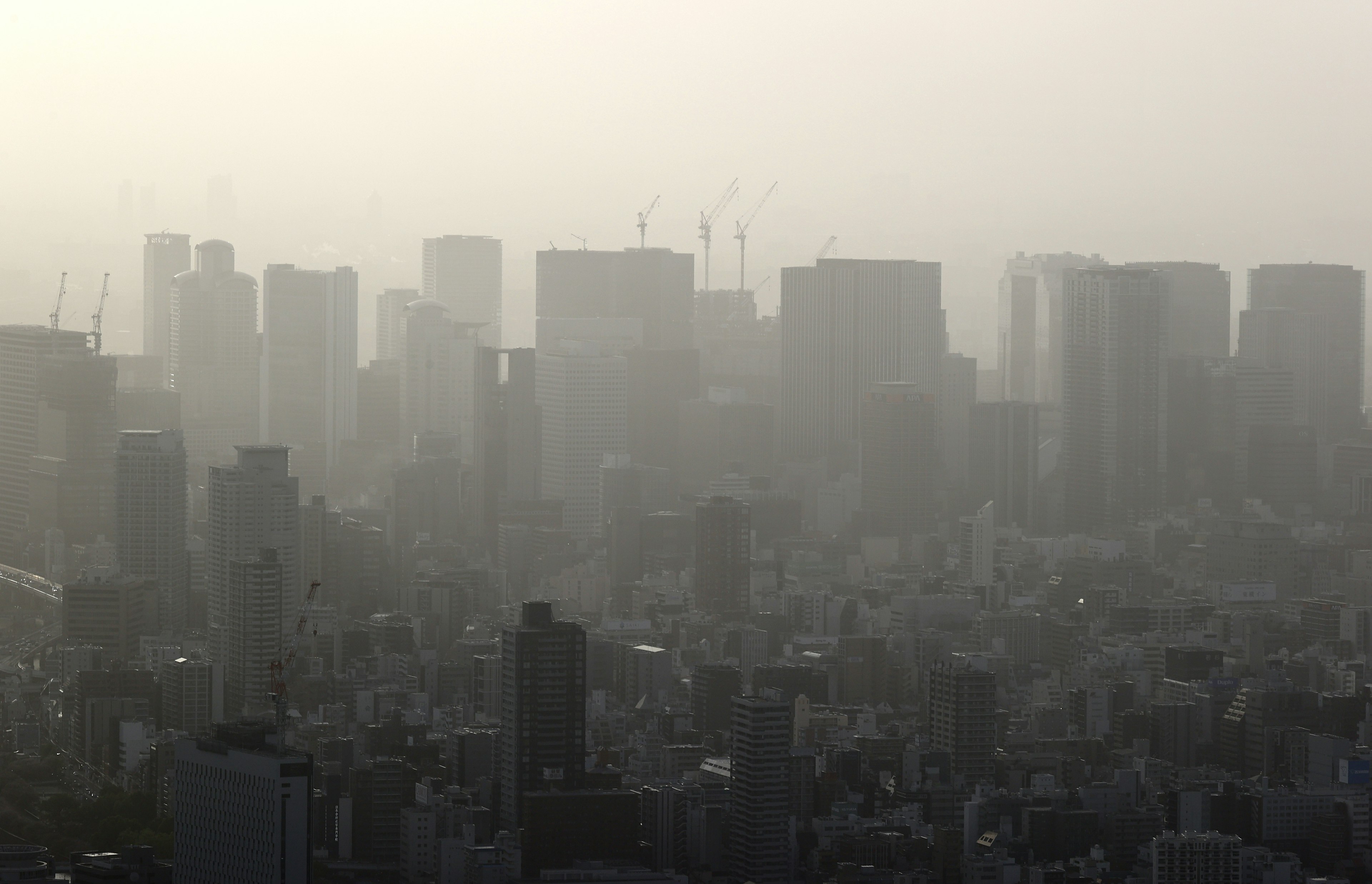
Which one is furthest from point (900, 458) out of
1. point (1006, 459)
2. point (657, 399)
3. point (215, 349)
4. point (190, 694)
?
point (190, 694)

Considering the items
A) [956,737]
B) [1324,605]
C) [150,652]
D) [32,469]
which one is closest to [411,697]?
[150,652]

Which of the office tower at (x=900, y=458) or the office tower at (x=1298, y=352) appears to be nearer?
the office tower at (x=900, y=458)

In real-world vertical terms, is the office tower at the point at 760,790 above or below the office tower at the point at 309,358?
below

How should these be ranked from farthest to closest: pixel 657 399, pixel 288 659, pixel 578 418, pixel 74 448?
pixel 657 399 < pixel 578 418 < pixel 74 448 < pixel 288 659

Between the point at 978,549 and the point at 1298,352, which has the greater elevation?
the point at 1298,352

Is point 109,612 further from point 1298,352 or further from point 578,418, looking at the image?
point 1298,352

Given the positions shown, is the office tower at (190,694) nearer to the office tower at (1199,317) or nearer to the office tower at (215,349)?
the office tower at (215,349)

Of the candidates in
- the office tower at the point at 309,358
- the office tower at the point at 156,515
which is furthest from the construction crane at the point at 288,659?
the office tower at the point at 309,358
